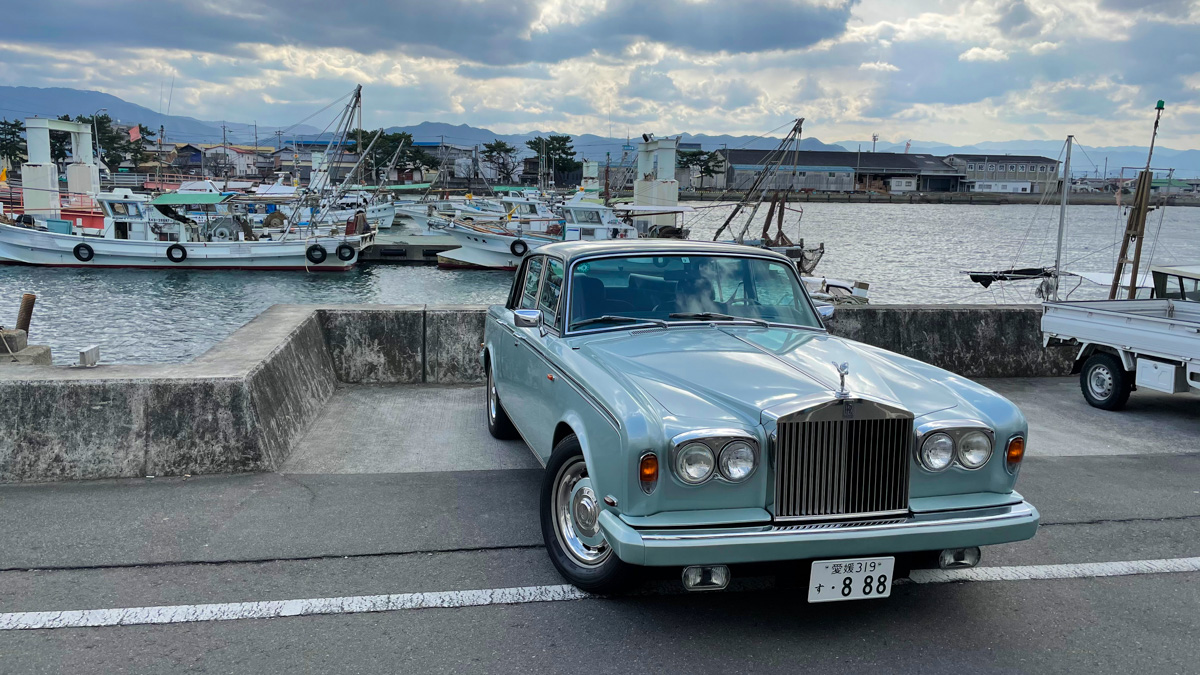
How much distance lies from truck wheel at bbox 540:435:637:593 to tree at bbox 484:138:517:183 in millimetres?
111678

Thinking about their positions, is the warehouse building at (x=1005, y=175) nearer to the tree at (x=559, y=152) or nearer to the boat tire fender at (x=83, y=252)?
the tree at (x=559, y=152)

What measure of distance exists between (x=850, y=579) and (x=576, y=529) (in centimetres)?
127

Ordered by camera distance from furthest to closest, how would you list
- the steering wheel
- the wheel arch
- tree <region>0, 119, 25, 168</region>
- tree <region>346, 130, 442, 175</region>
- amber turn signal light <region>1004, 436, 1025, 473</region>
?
tree <region>346, 130, 442, 175</region>, tree <region>0, 119, 25, 168</region>, the wheel arch, the steering wheel, amber turn signal light <region>1004, 436, 1025, 473</region>

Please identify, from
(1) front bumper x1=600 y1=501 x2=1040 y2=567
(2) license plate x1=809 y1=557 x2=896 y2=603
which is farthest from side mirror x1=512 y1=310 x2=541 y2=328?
(2) license plate x1=809 y1=557 x2=896 y2=603

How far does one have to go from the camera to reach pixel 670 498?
3.48m

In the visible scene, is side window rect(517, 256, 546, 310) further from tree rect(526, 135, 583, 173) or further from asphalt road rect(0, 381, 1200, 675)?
tree rect(526, 135, 583, 173)

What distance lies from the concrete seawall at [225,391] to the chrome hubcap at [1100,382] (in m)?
2.42

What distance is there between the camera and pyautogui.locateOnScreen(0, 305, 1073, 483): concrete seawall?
17.7ft

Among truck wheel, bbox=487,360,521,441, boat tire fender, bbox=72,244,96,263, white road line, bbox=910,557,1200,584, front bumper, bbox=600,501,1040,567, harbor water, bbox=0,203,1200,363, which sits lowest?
harbor water, bbox=0,203,1200,363

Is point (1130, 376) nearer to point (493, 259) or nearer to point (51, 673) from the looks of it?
point (51, 673)

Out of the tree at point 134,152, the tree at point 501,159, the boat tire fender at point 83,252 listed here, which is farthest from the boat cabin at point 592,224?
the tree at point 134,152

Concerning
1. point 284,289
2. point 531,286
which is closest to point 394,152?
point 284,289

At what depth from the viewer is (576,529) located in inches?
160

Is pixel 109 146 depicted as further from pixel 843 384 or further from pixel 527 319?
pixel 843 384
